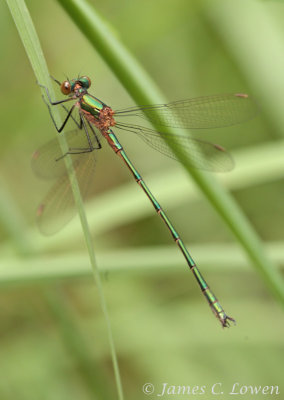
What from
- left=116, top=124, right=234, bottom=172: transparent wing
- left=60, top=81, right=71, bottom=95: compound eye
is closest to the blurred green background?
left=116, top=124, right=234, bottom=172: transparent wing

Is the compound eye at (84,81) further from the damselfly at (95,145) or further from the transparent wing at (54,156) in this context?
the transparent wing at (54,156)

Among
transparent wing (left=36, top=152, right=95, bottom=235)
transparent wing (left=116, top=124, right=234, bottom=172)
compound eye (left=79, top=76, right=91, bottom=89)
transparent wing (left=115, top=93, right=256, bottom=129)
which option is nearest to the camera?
transparent wing (left=116, top=124, right=234, bottom=172)

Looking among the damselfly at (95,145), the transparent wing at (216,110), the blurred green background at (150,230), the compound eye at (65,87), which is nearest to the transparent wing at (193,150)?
the damselfly at (95,145)

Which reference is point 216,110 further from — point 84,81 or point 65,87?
point 65,87

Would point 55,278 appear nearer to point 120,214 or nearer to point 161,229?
point 120,214

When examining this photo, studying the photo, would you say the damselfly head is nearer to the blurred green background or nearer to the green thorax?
the green thorax

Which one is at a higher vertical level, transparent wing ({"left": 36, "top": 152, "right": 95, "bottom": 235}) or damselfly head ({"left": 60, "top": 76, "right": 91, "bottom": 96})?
damselfly head ({"left": 60, "top": 76, "right": 91, "bottom": 96})
